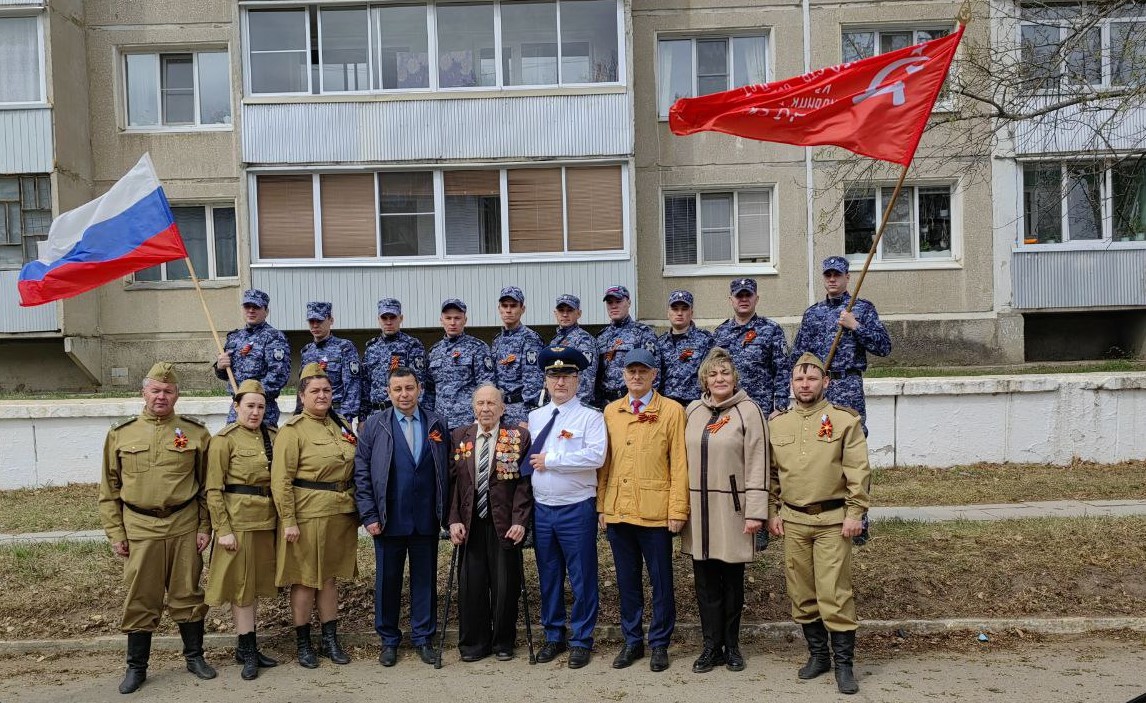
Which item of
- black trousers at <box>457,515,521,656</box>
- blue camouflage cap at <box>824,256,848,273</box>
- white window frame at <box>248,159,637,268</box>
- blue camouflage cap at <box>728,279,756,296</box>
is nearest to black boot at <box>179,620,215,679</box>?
black trousers at <box>457,515,521,656</box>

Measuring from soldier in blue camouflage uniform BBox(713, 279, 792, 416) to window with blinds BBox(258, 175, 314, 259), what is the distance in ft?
38.3

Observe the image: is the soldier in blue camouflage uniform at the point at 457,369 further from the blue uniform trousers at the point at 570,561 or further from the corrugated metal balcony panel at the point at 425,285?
the corrugated metal balcony panel at the point at 425,285

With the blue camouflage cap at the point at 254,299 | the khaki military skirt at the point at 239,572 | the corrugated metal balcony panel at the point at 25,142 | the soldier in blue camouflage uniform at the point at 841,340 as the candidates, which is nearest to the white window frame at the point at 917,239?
the soldier in blue camouflage uniform at the point at 841,340

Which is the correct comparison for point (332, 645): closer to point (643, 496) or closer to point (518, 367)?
point (643, 496)

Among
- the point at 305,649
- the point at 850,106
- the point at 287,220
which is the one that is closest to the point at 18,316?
the point at 287,220

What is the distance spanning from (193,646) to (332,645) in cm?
92

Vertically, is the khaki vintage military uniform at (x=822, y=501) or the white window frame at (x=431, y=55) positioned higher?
the white window frame at (x=431, y=55)

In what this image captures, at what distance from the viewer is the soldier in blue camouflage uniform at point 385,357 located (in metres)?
8.48

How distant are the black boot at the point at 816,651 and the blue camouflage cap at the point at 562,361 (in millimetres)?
2232

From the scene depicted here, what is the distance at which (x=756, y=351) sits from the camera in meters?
7.46

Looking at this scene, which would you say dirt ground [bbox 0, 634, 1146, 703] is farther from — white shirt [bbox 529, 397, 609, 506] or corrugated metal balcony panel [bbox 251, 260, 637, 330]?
corrugated metal balcony panel [bbox 251, 260, 637, 330]

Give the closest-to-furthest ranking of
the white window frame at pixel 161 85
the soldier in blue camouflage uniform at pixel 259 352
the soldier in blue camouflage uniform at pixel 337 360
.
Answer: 1. the soldier in blue camouflage uniform at pixel 259 352
2. the soldier in blue camouflage uniform at pixel 337 360
3. the white window frame at pixel 161 85

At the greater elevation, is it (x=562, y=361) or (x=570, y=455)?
(x=562, y=361)

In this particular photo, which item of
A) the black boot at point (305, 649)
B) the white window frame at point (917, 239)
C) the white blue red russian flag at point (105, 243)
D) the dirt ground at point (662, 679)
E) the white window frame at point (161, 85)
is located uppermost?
the white window frame at point (161, 85)
